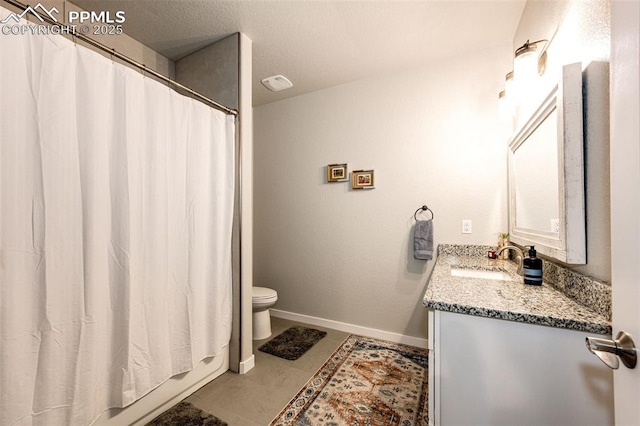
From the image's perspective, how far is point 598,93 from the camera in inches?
37.2

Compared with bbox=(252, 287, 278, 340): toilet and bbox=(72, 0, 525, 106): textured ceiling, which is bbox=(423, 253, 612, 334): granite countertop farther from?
bbox=(72, 0, 525, 106): textured ceiling

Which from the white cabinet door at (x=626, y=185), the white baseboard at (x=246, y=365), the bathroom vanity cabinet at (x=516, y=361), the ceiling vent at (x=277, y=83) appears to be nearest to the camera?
the white cabinet door at (x=626, y=185)

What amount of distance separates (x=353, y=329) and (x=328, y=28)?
256 cm

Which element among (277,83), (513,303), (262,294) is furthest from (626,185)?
(277,83)

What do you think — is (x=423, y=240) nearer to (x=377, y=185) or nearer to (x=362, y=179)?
(x=377, y=185)

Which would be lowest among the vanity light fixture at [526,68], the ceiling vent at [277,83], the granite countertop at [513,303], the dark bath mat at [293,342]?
the dark bath mat at [293,342]

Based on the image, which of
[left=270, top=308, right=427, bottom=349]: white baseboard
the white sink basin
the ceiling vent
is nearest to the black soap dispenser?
the white sink basin

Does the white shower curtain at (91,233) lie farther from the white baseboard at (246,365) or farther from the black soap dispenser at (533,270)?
the black soap dispenser at (533,270)

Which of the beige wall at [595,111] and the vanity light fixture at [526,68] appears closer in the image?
the beige wall at [595,111]

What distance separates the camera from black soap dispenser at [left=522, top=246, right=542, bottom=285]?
126 centimetres

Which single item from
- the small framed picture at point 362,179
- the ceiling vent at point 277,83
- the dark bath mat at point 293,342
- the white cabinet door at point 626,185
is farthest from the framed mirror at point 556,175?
the ceiling vent at point 277,83

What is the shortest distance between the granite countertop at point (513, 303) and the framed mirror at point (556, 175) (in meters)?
0.17

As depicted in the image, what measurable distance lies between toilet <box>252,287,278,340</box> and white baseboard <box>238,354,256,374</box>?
435 millimetres

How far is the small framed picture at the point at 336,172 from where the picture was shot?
2.66 metres
